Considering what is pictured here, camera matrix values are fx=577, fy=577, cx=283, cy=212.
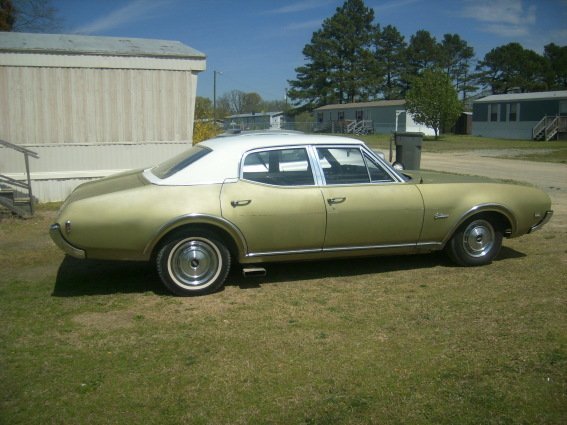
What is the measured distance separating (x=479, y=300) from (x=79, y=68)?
27.1 feet

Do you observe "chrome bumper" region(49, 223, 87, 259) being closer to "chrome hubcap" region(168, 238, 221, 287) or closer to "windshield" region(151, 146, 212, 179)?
"chrome hubcap" region(168, 238, 221, 287)

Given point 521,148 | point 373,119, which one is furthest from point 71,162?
point 373,119

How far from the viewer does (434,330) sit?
441 centimetres

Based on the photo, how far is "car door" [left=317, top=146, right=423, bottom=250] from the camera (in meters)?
5.53

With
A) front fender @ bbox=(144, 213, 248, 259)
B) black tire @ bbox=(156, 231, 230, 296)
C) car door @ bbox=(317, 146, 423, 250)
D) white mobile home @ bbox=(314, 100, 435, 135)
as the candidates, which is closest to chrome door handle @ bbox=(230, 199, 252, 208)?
front fender @ bbox=(144, 213, 248, 259)

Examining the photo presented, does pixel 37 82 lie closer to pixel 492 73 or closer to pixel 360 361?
pixel 360 361

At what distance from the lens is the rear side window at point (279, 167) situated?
549 cm

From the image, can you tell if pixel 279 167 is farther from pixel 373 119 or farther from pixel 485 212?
pixel 373 119

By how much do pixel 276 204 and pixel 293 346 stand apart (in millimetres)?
1594

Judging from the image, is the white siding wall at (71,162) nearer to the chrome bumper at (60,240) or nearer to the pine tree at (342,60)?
the chrome bumper at (60,240)

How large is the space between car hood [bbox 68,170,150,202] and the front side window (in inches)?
68.9

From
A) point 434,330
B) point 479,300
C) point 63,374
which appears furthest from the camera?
point 479,300

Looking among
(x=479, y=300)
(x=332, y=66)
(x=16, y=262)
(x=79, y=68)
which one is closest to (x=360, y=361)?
(x=479, y=300)

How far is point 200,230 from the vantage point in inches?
205
